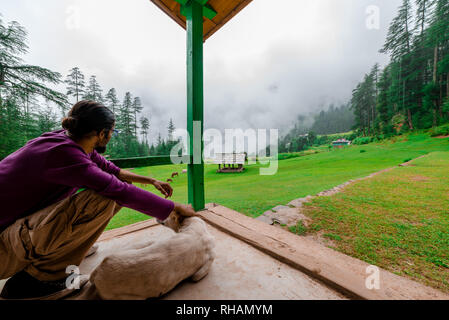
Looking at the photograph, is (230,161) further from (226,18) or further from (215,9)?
(215,9)

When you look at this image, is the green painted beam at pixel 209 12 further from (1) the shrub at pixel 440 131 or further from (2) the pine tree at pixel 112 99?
(1) the shrub at pixel 440 131

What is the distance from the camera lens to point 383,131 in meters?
7.60

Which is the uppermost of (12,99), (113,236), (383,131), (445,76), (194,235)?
(445,76)

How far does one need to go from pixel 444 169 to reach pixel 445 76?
4.76m

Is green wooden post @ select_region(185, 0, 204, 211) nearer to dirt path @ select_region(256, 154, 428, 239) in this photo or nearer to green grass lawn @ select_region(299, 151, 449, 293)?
dirt path @ select_region(256, 154, 428, 239)

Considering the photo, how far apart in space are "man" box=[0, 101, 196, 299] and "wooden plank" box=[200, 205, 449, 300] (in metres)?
0.84

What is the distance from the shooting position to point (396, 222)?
2139mm

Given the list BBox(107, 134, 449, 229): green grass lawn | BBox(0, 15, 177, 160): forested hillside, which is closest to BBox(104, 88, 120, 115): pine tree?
BBox(0, 15, 177, 160): forested hillside

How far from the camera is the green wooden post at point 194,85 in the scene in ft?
5.75

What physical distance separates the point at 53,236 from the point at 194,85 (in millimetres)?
1677

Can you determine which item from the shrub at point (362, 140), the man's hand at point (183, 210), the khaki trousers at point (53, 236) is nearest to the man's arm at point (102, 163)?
the khaki trousers at point (53, 236)

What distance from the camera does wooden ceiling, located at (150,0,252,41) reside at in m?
1.82
